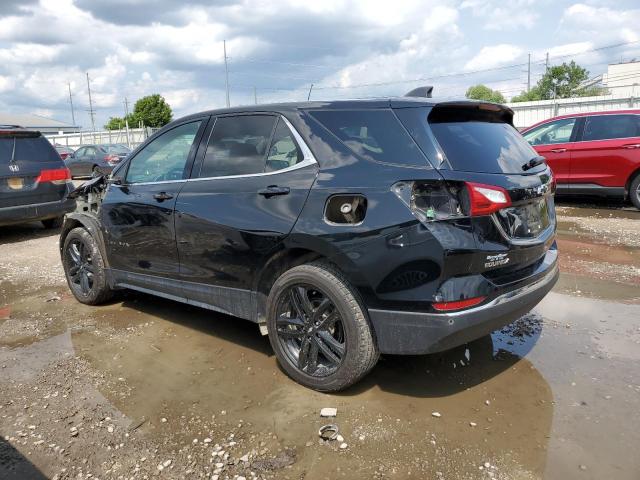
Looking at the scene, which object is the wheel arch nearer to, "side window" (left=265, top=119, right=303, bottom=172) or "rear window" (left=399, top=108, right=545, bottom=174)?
"rear window" (left=399, top=108, right=545, bottom=174)

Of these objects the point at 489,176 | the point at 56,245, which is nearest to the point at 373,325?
the point at 489,176

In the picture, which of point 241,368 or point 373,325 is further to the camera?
point 241,368

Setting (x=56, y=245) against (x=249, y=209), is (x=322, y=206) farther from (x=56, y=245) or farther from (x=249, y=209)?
(x=56, y=245)

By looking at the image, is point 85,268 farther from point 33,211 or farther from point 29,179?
point 29,179

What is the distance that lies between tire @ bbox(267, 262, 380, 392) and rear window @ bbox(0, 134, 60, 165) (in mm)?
6602

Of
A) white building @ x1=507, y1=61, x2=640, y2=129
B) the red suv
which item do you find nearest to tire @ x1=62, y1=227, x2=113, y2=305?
the red suv

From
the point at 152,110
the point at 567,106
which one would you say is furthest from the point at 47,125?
the point at 567,106

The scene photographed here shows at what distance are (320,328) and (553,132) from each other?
27.8ft

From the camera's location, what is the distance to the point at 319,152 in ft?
10.4

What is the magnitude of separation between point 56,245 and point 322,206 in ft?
21.3

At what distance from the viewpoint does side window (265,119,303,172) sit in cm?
330

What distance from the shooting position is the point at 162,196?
13.2 ft

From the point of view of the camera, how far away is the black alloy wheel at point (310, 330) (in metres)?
3.12

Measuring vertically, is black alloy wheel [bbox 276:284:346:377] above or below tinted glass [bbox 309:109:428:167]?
below
